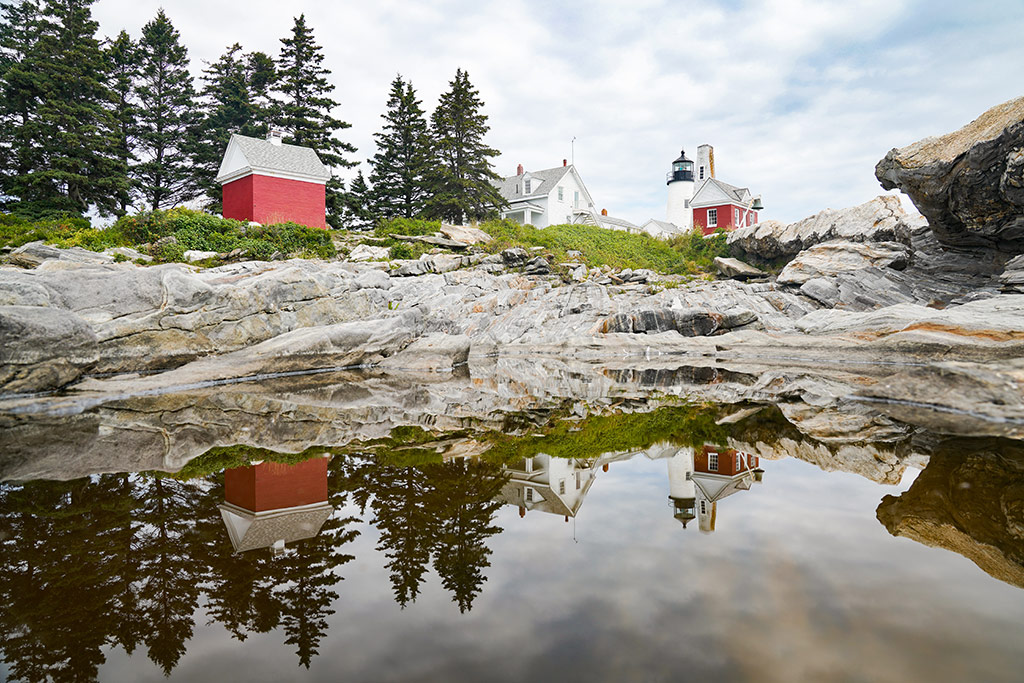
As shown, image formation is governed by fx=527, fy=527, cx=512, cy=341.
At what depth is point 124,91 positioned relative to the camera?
37.1 meters

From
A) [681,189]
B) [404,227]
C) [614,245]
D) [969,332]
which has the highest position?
[681,189]

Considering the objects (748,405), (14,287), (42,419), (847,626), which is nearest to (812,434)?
(748,405)

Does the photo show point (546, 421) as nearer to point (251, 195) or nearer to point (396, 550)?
point (396, 550)

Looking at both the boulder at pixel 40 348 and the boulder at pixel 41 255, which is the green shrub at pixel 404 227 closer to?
the boulder at pixel 41 255

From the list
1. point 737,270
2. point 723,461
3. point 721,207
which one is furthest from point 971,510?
point 721,207

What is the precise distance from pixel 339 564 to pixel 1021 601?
398 cm

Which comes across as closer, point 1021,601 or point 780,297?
point 1021,601

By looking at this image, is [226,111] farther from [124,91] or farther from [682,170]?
[682,170]

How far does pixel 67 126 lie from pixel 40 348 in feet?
90.8

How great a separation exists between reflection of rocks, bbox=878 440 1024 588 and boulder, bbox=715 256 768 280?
29396 mm

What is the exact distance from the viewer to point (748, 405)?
978cm

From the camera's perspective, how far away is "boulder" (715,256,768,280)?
1300 inches

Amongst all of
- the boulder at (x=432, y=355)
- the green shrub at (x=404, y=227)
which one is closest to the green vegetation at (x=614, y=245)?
the green shrub at (x=404, y=227)

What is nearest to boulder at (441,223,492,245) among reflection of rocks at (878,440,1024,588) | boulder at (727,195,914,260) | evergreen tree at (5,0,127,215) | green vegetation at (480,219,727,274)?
green vegetation at (480,219,727,274)
